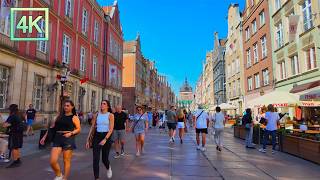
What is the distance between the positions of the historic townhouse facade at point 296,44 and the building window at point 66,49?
1750 centimetres

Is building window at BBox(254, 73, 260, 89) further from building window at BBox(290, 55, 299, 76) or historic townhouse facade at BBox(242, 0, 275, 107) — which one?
building window at BBox(290, 55, 299, 76)

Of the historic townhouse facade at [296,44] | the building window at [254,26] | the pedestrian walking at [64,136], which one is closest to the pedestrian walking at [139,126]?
the pedestrian walking at [64,136]

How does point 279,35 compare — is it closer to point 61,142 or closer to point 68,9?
point 68,9

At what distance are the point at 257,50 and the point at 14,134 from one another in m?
28.5

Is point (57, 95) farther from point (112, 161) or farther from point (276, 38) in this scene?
point (276, 38)

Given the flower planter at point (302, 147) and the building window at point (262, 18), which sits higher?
the building window at point (262, 18)

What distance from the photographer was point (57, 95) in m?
23.6

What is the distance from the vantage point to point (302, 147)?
10.1 metres

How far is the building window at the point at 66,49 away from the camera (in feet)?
83.9

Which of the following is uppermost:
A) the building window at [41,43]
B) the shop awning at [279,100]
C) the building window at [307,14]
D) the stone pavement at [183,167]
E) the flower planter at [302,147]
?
the building window at [307,14]

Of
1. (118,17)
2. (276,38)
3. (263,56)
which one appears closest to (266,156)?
(276,38)

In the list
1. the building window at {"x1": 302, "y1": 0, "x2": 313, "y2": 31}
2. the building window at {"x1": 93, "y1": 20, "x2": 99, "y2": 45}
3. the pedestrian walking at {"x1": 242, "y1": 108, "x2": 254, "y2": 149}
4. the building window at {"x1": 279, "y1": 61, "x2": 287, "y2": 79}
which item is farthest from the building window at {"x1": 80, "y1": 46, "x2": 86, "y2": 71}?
the pedestrian walking at {"x1": 242, "y1": 108, "x2": 254, "y2": 149}

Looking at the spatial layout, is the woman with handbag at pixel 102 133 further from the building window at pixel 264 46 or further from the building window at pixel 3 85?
the building window at pixel 264 46

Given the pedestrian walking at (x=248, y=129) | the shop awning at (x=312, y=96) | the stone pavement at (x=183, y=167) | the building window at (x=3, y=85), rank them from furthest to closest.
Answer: the building window at (x=3, y=85) < the shop awning at (x=312, y=96) < the pedestrian walking at (x=248, y=129) < the stone pavement at (x=183, y=167)
